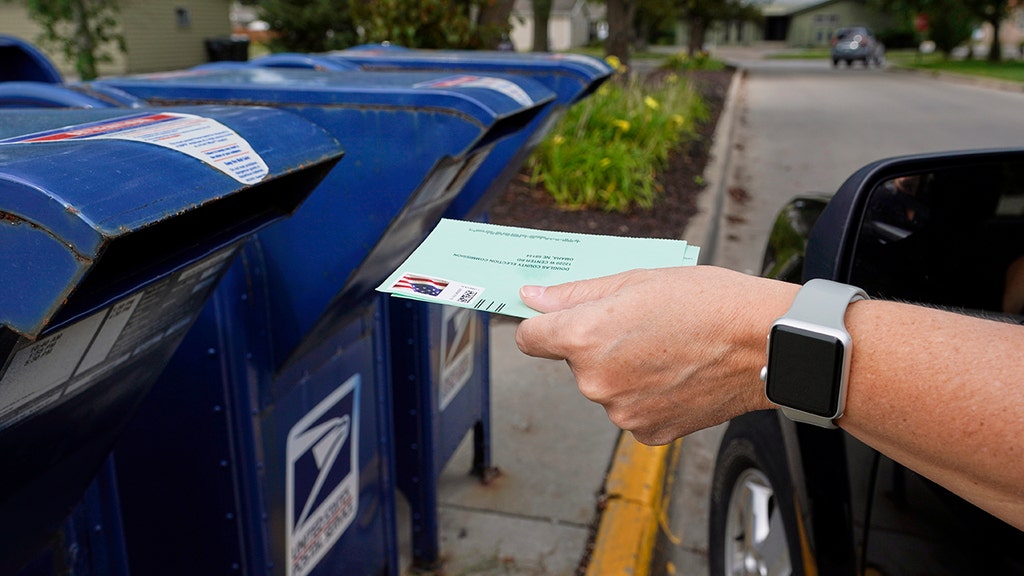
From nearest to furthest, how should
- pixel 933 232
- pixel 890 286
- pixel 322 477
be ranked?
1. pixel 890 286
2. pixel 933 232
3. pixel 322 477

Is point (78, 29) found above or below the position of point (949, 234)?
above

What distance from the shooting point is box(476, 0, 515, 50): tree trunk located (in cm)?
804

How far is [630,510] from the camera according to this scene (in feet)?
11.0

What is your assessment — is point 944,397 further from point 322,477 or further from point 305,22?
point 305,22

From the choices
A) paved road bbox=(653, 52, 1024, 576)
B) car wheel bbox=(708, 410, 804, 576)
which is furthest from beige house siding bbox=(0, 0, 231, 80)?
car wheel bbox=(708, 410, 804, 576)

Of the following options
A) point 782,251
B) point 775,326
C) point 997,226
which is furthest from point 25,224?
point 782,251

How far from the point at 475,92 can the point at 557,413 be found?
2.44 m

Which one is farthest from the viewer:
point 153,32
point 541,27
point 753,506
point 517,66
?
point 541,27

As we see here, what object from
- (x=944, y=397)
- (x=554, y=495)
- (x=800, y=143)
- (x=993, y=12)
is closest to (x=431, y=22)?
(x=554, y=495)

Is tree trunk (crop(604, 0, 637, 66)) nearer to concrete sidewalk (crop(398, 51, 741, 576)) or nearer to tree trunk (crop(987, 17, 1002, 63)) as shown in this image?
concrete sidewalk (crop(398, 51, 741, 576))

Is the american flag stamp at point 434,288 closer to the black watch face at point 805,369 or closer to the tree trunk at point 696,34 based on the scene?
the black watch face at point 805,369

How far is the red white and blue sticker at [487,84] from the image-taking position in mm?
2215

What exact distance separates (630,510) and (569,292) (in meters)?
2.25

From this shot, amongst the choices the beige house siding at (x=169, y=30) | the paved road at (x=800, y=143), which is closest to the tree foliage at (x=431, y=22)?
the paved road at (x=800, y=143)
